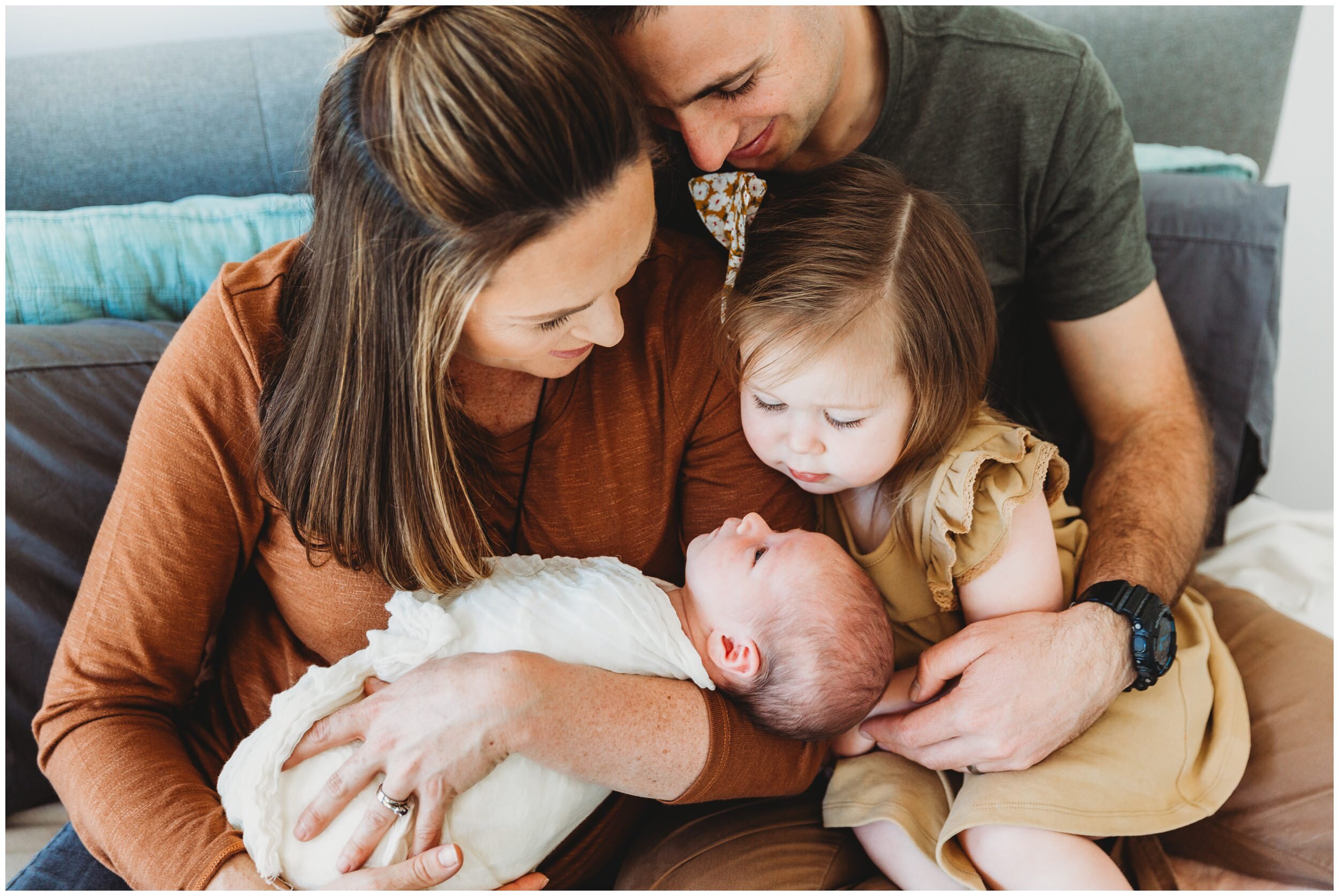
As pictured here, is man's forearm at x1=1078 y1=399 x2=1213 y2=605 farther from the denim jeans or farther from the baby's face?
the denim jeans

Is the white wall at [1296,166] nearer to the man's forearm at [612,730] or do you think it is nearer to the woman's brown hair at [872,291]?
the woman's brown hair at [872,291]

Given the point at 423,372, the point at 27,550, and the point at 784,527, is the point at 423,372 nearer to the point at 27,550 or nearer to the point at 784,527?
the point at 784,527

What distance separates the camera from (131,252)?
5.24ft

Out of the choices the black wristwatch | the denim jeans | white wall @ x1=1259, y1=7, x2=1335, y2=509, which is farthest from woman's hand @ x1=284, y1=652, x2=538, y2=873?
white wall @ x1=1259, y1=7, x2=1335, y2=509

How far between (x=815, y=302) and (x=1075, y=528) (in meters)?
0.64

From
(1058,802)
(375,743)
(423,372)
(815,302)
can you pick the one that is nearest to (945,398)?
(815,302)

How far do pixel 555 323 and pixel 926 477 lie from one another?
58 centimetres

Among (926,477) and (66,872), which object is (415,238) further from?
(66,872)

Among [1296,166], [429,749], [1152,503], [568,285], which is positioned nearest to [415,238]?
[568,285]

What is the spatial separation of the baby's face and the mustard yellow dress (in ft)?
0.51

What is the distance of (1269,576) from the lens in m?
1.78

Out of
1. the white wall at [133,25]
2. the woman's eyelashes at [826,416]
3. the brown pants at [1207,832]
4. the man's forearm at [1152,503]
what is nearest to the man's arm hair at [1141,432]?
the man's forearm at [1152,503]

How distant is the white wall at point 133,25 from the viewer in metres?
1.77

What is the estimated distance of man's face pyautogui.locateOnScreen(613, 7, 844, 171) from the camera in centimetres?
105
